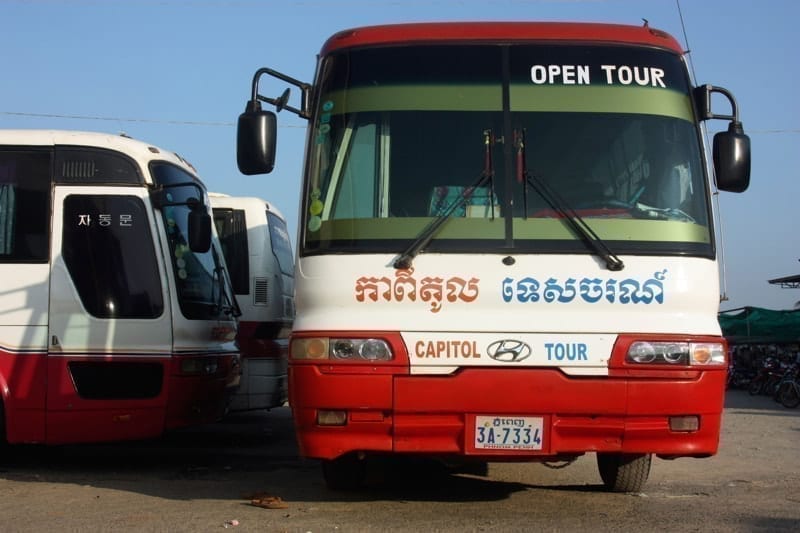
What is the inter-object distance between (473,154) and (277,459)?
4851 millimetres

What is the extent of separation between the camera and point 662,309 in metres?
6.07

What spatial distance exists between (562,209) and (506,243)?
416mm

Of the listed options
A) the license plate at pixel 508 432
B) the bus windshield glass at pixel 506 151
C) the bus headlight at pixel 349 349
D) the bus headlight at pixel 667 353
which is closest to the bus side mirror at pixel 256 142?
the bus windshield glass at pixel 506 151

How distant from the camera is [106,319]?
8.61 meters

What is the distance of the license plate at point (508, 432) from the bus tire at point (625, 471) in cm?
159

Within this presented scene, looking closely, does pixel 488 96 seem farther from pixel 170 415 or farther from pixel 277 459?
pixel 277 459

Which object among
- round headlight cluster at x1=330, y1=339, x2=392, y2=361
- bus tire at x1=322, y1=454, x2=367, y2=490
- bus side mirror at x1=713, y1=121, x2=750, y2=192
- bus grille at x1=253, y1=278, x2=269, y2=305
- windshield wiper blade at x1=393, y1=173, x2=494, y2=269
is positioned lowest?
bus tire at x1=322, y1=454, x2=367, y2=490

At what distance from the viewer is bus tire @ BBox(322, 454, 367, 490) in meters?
7.29

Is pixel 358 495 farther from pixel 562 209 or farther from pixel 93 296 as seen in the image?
pixel 93 296

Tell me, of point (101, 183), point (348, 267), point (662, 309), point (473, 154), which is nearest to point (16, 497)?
→ point (101, 183)

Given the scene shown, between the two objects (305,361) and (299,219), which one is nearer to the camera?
(305,361)

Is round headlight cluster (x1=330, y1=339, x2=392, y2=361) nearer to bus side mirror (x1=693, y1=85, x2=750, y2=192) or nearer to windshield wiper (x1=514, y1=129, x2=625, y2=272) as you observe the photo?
windshield wiper (x1=514, y1=129, x2=625, y2=272)

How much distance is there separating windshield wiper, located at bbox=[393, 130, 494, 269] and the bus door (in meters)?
3.44

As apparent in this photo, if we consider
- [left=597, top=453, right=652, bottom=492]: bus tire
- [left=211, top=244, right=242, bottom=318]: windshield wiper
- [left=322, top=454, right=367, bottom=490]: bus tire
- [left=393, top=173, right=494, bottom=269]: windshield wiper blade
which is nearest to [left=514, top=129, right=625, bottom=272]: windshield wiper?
[left=393, top=173, right=494, bottom=269]: windshield wiper blade
